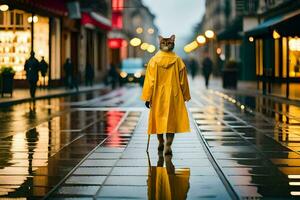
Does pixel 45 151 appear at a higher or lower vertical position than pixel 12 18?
lower

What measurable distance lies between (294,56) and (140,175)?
28.0 m

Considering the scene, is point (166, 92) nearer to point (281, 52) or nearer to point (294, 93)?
point (281, 52)

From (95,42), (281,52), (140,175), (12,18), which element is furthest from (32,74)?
(95,42)

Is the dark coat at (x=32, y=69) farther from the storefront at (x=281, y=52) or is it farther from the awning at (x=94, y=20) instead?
the awning at (x=94, y=20)

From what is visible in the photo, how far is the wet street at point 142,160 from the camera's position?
7156 millimetres

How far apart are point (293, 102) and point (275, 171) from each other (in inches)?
622

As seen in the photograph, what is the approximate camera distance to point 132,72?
48656 millimetres

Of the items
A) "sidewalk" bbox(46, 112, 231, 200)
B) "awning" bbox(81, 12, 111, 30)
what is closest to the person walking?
"sidewalk" bbox(46, 112, 231, 200)

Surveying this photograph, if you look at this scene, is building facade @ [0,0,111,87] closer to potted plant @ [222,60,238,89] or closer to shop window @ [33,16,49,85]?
shop window @ [33,16,49,85]

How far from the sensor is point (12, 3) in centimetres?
Answer: 3119

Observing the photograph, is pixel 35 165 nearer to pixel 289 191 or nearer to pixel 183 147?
pixel 183 147

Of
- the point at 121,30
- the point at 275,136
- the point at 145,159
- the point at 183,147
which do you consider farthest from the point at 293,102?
the point at 121,30

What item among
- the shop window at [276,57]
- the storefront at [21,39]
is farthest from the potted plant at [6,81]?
the shop window at [276,57]

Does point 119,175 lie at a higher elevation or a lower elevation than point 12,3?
lower
